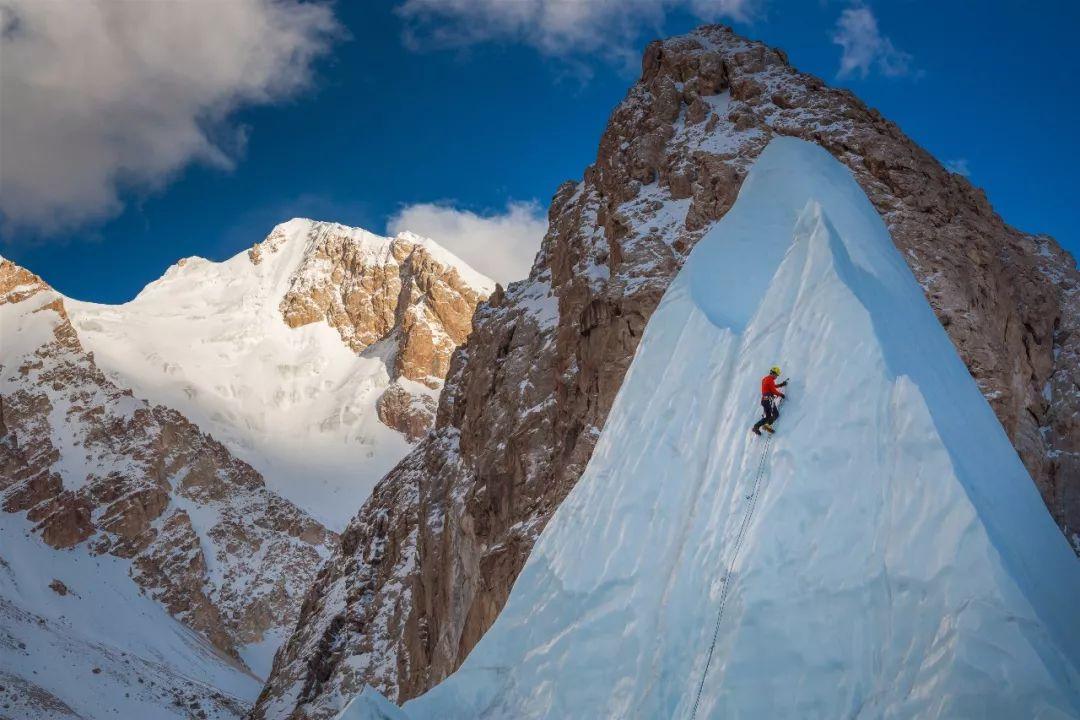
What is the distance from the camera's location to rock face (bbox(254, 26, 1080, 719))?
33.5 meters

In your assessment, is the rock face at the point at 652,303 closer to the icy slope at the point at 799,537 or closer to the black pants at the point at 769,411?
the icy slope at the point at 799,537

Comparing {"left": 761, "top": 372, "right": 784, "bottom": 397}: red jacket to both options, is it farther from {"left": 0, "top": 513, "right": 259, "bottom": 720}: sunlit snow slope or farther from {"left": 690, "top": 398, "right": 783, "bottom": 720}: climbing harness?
{"left": 0, "top": 513, "right": 259, "bottom": 720}: sunlit snow slope

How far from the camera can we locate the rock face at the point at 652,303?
33500mm

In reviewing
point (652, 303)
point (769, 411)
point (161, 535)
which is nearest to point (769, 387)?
point (769, 411)

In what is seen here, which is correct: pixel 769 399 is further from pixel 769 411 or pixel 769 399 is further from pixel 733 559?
pixel 733 559

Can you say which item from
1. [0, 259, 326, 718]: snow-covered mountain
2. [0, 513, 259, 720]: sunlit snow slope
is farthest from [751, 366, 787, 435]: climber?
[0, 259, 326, 718]: snow-covered mountain

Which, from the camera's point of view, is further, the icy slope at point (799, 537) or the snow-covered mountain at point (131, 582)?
the snow-covered mountain at point (131, 582)

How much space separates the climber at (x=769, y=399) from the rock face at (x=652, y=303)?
72.1ft

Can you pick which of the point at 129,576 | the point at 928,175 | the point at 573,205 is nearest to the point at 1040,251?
the point at 928,175

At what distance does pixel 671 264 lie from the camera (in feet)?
124

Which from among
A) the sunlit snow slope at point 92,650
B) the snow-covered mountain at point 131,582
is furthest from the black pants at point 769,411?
the snow-covered mountain at point 131,582

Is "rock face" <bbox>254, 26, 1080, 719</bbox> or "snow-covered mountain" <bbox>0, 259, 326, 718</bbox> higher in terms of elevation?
"rock face" <bbox>254, 26, 1080, 719</bbox>

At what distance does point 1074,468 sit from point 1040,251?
13545 mm

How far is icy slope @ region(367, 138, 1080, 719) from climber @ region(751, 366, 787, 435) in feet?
0.61
